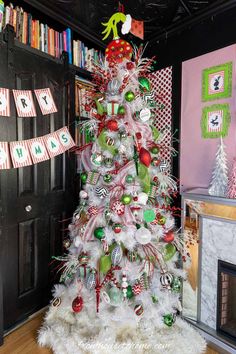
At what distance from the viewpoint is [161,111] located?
7.49 ft

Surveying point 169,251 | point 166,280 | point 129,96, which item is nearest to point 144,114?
point 129,96

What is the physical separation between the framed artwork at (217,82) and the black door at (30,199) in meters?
1.16

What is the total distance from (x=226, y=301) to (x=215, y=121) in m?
1.33

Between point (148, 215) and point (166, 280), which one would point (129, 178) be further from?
point (166, 280)

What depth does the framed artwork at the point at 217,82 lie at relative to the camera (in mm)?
1775

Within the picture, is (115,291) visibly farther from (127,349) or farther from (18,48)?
(18,48)

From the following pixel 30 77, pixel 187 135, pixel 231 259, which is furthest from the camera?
pixel 187 135

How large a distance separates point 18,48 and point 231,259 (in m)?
2.02

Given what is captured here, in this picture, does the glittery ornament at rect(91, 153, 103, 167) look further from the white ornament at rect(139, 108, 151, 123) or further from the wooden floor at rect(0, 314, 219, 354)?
the wooden floor at rect(0, 314, 219, 354)

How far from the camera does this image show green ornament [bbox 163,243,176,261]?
1633 mm

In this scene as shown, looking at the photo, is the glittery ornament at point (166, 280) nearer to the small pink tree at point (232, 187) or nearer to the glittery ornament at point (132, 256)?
the glittery ornament at point (132, 256)

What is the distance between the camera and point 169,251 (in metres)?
1.65

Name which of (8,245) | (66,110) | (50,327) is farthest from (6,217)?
(66,110)

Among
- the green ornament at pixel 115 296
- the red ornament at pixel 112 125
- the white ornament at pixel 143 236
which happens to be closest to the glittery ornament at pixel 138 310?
the green ornament at pixel 115 296
